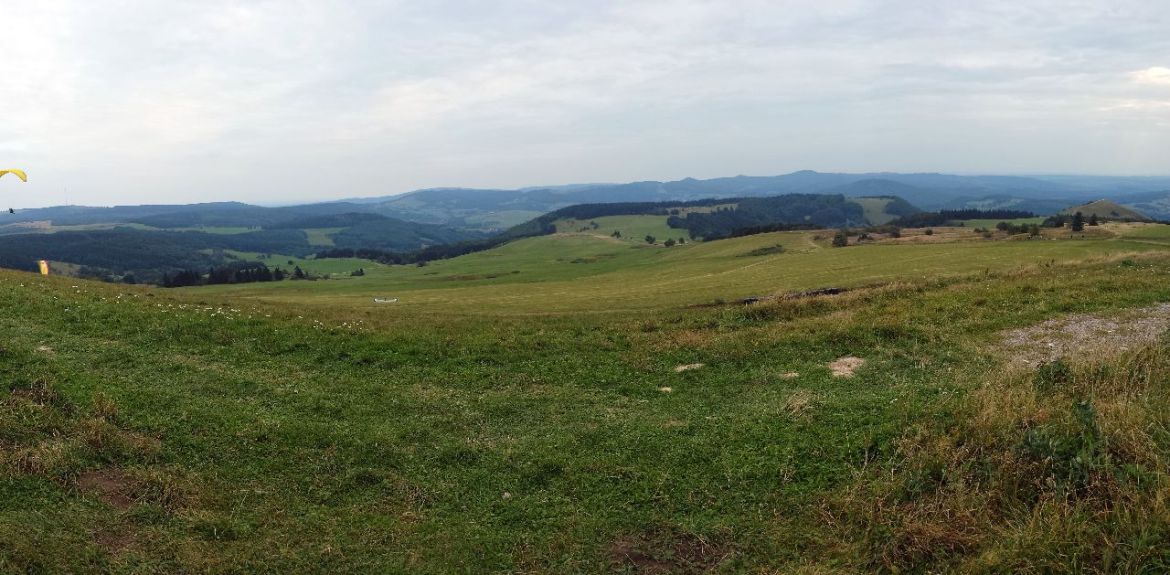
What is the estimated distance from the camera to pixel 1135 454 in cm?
798

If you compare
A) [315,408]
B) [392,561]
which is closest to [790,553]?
[392,561]

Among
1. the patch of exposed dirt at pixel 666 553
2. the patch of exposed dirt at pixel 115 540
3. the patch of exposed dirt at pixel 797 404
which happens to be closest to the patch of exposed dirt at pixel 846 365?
the patch of exposed dirt at pixel 797 404

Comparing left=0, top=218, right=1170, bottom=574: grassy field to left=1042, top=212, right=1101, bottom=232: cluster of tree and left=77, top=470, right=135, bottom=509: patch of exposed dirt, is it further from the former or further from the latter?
left=1042, top=212, right=1101, bottom=232: cluster of tree

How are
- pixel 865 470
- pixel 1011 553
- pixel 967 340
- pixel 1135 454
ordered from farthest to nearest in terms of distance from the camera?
pixel 967 340, pixel 865 470, pixel 1135 454, pixel 1011 553

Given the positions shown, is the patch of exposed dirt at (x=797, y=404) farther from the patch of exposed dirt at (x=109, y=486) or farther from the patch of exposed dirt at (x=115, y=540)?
the patch of exposed dirt at (x=109, y=486)

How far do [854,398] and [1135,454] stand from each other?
180 inches

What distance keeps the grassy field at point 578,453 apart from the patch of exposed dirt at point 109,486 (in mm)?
42

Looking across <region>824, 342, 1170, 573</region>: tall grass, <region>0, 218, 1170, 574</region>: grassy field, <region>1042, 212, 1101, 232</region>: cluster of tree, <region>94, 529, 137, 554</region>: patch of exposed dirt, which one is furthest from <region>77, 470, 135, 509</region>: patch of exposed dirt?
<region>1042, 212, 1101, 232</region>: cluster of tree

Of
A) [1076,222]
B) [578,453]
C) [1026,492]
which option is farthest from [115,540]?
[1076,222]

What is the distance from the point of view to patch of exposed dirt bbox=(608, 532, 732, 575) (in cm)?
809

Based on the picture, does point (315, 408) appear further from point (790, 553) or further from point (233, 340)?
point (790, 553)

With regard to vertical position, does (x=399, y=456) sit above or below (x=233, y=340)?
below

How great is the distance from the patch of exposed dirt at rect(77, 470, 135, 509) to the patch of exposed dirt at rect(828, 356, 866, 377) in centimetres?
1409

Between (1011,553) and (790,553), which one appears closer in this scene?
(1011,553)
